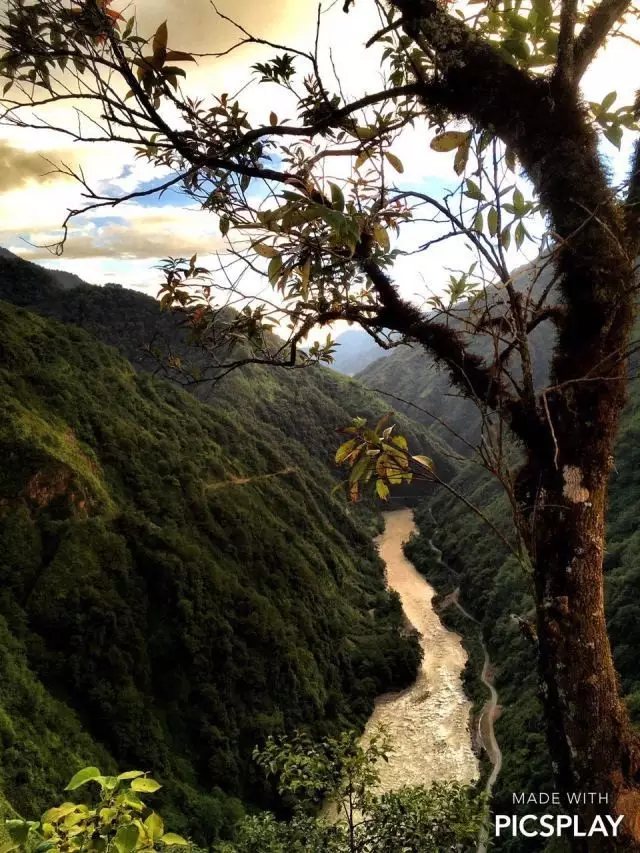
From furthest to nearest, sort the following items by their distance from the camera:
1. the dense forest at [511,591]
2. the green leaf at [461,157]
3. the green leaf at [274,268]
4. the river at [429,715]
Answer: the river at [429,715] → the dense forest at [511,591] → the green leaf at [461,157] → the green leaf at [274,268]

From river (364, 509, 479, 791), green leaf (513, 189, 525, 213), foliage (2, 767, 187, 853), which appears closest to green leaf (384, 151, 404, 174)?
green leaf (513, 189, 525, 213)

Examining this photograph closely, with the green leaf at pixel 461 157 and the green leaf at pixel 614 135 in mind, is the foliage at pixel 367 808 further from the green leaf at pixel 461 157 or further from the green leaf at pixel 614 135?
the green leaf at pixel 614 135

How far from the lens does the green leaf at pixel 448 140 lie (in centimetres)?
166

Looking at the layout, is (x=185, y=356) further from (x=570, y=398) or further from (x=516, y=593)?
(x=570, y=398)

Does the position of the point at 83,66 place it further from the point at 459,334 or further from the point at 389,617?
the point at 389,617

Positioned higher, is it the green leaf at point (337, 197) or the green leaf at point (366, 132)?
the green leaf at point (366, 132)

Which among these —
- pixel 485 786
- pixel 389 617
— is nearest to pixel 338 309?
pixel 485 786

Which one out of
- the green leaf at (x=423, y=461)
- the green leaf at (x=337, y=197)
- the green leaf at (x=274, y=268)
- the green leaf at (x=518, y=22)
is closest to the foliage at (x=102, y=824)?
the green leaf at (x=423, y=461)

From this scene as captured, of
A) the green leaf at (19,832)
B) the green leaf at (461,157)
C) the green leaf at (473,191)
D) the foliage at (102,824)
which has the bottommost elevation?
the foliage at (102,824)

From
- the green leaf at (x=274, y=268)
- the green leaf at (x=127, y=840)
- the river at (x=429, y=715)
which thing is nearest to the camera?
the green leaf at (x=127, y=840)

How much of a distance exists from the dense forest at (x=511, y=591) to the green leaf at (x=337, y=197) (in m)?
1.14

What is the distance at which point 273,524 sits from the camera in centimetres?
3694

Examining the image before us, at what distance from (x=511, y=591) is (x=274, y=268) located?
3688 centimetres

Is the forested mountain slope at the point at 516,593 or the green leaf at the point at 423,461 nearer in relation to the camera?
the green leaf at the point at 423,461
